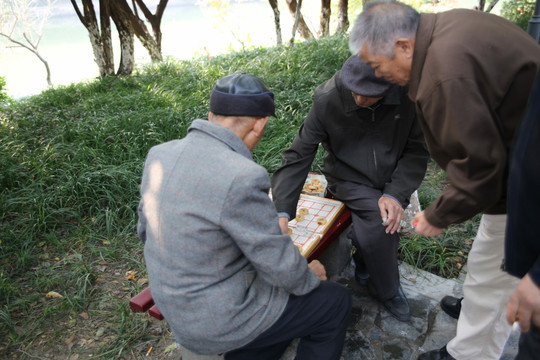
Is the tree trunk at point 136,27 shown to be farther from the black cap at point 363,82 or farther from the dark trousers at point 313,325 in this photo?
the dark trousers at point 313,325

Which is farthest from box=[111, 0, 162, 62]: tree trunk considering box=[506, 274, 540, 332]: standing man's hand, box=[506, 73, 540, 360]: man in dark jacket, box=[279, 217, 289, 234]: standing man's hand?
box=[506, 274, 540, 332]: standing man's hand

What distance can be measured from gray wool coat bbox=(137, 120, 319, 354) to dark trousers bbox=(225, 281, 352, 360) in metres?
0.14

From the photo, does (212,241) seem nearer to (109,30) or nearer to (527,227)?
(527,227)

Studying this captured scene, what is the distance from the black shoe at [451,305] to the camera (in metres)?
2.47

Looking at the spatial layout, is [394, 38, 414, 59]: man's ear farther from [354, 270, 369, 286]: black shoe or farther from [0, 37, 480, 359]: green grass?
[0, 37, 480, 359]: green grass

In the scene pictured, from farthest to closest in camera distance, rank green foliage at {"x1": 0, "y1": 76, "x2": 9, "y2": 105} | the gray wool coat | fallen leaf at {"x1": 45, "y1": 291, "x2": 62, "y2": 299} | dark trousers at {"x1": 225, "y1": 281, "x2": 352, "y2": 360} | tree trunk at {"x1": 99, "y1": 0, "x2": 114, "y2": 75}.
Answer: green foliage at {"x1": 0, "y1": 76, "x2": 9, "y2": 105}, tree trunk at {"x1": 99, "y1": 0, "x2": 114, "y2": 75}, fallen leaf at {"x1": 45, "y1": 291, "x2": 62, "y2": 299}, dark trousers at {"x1": 225, "y1": 281, "x2": 352, "y2": 360}, the gray wool coat

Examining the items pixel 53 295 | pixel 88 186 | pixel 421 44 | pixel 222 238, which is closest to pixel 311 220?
pixel 222 238

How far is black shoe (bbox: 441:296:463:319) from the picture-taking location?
2469 millimetres

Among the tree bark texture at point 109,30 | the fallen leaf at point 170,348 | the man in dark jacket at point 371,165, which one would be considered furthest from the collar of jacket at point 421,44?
the tree bark texture at point 109,30

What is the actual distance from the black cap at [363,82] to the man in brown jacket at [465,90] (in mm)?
430

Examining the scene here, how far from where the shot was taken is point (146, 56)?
9.44 metres

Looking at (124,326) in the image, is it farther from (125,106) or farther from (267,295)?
(125,106)

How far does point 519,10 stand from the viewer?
38.0 ft

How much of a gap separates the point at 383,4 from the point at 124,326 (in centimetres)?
257
